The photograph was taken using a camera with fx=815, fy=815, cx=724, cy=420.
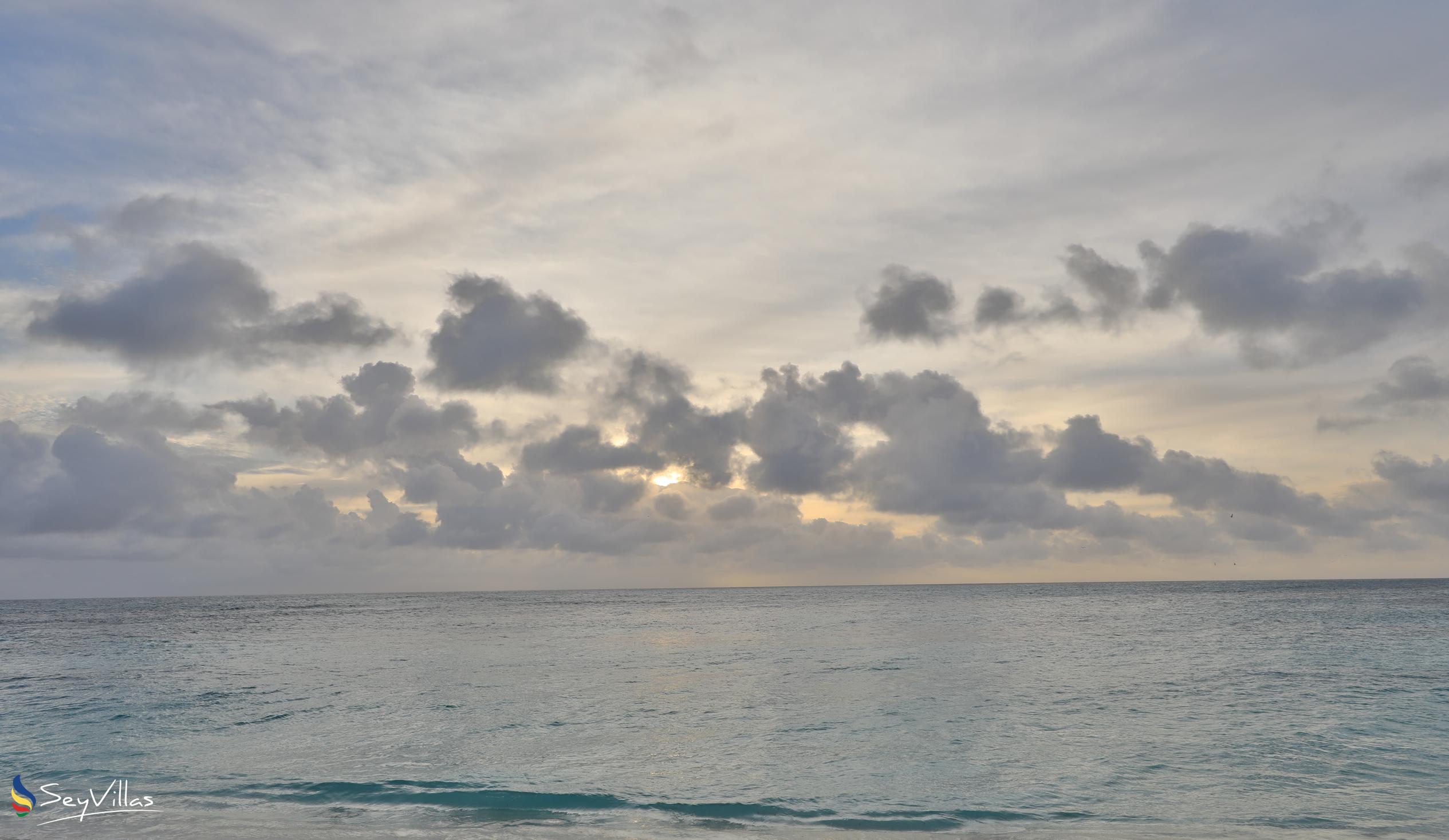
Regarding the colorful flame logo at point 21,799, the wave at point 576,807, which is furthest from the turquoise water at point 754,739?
the colorful flame logo at point 21,799

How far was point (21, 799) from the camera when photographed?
21.5 metres

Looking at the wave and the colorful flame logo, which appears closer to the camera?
the wave

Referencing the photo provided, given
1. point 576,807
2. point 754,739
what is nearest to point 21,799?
point 576,807

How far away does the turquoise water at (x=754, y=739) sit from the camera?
1975 cm

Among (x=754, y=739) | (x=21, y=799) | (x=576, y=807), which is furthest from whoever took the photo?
(x=754, y=739)

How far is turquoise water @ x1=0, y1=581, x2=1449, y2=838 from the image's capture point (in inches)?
778

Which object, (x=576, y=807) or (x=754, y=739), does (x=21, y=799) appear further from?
(x=754, y=739)

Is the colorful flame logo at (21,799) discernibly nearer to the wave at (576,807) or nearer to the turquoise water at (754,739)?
the turquoise water at (754,739)

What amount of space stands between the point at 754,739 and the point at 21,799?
20793 mm

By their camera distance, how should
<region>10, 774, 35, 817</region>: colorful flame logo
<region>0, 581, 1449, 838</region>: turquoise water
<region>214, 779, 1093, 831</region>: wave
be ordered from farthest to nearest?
<region>10, 774, 35, 817</region>: colorful flame logo, <region>0, 581, 1449, 838</region>: turquoise water, <region>214, 779, 1093, 831</region>: wave

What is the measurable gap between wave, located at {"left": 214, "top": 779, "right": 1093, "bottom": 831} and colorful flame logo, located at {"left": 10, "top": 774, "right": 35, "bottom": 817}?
4.26 meters

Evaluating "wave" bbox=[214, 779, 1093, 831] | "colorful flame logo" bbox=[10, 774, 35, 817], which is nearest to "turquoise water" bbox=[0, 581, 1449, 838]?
"wave" bbox=[214, 779, 1093, 831]

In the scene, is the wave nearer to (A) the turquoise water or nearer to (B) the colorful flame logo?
(A) the turquoise water

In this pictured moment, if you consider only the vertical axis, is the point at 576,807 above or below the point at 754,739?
above
